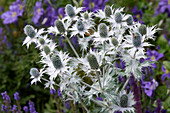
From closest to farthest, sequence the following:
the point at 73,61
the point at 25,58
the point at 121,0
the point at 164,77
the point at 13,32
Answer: the point at 73,61 → the point at 121,0 → the point at 164,77 → the point at 25,58 → the point at 13,32

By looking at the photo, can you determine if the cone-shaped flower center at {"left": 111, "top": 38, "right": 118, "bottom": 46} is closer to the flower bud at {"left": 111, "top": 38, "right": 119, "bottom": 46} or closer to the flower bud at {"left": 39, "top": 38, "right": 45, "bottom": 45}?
the flower bud at {"left": 111, "top": 38, "right": 119, "bottom": 46}

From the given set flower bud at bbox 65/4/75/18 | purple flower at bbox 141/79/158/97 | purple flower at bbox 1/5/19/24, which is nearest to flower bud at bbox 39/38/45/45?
flower bud at bbox 65/4/75/18

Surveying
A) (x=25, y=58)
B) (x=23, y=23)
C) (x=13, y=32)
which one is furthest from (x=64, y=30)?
(x=13, y=32)

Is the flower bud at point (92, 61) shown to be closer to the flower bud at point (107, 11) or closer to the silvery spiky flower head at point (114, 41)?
the silvery spiky flower head at point (114, 41)

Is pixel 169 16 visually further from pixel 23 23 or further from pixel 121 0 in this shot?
pixel 23 23

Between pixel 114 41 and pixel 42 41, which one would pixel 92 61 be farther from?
pixel 42 41

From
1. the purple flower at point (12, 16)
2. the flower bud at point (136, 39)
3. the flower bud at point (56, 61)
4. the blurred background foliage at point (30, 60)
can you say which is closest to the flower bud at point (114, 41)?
the flower bud at point (136, 39)
